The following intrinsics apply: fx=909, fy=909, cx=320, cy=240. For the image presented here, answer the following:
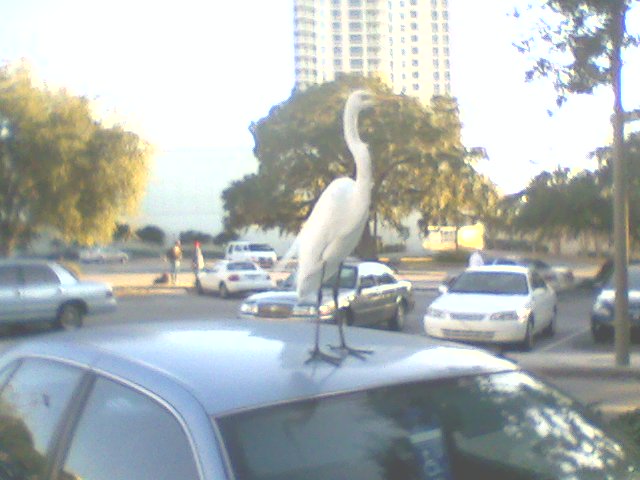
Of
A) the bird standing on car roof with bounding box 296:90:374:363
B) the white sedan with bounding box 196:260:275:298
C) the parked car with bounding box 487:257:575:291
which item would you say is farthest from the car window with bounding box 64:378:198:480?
the parked car with bounding box 487:257:575:291

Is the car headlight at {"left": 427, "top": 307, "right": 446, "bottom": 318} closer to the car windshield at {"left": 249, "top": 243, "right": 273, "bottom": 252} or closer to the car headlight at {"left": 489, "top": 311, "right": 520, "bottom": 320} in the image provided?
the car headlight at {"left": 489, "top": 311, "right": 520, "bottom": 320}

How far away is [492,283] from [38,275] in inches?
377

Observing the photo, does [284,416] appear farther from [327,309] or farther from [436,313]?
[327,309]

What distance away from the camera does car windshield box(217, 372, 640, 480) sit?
99.5 inches

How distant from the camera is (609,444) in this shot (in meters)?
3.18

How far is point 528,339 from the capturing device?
15.3 m

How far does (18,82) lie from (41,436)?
26.5m

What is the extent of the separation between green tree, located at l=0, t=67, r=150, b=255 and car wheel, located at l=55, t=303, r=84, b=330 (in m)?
8.48

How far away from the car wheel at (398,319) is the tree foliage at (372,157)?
19.3 m

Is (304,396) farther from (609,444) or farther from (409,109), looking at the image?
(409,109)

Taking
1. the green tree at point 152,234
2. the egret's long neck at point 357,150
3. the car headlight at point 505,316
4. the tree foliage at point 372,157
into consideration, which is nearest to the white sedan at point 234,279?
the tree foliage at point 372,157

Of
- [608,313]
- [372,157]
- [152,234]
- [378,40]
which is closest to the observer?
[608,313]

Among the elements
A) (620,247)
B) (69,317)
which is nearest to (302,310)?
(620,247)

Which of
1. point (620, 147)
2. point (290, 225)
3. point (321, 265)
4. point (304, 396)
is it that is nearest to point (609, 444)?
point (304, 396)
